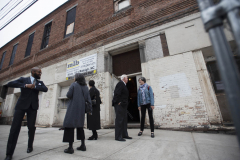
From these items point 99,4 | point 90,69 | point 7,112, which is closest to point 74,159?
point 90,69

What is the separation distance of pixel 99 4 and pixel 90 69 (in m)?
4.45

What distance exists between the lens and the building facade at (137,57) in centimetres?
402

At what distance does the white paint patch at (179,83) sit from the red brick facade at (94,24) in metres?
2.60

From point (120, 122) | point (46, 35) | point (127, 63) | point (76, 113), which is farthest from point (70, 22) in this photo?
point (120, 122)

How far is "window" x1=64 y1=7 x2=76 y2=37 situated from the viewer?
8273mm

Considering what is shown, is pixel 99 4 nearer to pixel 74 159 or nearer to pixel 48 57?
pixel 48 57

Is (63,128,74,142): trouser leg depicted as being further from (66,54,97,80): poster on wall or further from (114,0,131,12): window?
(114,0,131,12): window

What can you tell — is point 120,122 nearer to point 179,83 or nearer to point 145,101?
point 145,101

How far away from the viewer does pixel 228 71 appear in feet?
1.68

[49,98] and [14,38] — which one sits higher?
[14,38]

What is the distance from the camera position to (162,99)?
434 centimetres

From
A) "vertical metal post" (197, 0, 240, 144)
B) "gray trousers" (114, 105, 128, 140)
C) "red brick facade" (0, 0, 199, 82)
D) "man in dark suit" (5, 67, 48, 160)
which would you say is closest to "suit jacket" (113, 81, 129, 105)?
"gray trousers" (114, 105, 128, 140)

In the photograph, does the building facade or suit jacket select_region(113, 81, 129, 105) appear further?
the building facade

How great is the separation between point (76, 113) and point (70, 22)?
8.57 meters
